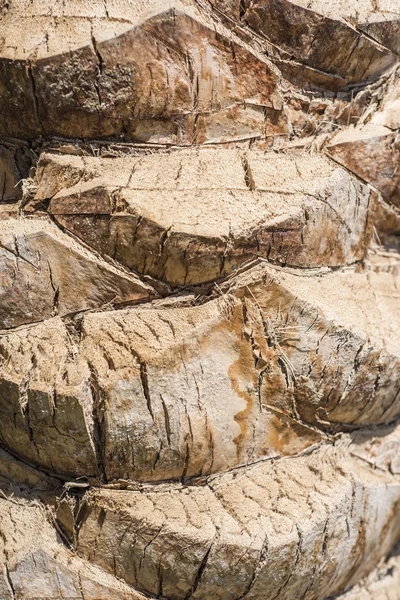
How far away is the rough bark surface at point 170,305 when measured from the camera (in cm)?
207

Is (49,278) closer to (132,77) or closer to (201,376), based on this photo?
(201,376)

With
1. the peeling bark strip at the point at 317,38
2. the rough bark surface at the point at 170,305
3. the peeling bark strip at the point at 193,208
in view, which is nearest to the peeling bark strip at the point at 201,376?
the rough bark surface at the point at 170,305

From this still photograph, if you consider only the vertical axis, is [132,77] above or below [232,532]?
above

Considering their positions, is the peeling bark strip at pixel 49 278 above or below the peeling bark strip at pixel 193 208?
below

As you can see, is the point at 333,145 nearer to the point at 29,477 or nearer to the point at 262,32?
the point at 262,32

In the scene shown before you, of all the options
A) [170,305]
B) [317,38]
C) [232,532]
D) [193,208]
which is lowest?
[232,532]

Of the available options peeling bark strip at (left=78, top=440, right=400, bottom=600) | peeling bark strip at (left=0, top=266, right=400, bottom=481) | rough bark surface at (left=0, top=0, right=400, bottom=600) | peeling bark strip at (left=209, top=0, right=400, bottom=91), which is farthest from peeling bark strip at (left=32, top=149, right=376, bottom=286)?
peeling bark strip at (left=78, top=440, right=400, bottom=600)

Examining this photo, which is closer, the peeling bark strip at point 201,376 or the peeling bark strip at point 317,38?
the peeling bark strip at point 201,376

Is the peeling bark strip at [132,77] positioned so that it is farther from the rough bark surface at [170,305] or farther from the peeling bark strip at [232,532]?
the peeling bark strip at [232,532]

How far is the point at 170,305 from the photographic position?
215 centimetres

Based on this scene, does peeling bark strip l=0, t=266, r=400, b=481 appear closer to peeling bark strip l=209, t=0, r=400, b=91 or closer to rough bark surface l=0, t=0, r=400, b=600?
rough bark surface l=0, t=0, r=400, b=600

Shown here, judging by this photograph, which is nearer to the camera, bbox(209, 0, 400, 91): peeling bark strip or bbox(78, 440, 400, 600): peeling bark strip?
bbox(78, 440, 400, 600): peeling bark strip

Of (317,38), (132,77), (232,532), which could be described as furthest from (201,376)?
(317,38)

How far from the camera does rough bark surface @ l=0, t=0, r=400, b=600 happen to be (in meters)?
2.07
